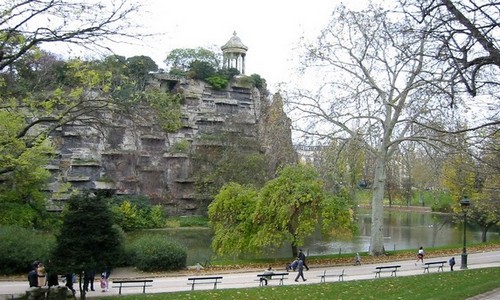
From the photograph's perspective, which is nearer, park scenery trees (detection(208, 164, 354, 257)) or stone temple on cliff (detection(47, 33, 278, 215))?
park scenery trees (detection(208, 164, 354, 257))

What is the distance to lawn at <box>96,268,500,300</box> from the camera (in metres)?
12.4

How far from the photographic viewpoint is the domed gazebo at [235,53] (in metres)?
64.6

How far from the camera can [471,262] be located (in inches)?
964

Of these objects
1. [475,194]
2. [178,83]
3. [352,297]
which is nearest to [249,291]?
[352,297]

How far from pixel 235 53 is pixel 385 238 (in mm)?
33552

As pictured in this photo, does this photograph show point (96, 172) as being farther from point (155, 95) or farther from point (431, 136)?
point (155, 95)

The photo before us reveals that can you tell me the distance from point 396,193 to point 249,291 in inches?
2222

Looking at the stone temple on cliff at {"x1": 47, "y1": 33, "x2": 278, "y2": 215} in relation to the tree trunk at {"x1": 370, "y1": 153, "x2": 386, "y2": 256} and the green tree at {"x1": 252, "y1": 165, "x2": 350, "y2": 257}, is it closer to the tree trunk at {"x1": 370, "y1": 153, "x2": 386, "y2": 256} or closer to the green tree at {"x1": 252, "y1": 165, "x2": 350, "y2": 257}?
the green tree at {"x1": 252, "y1": 165, "x2": 350, "y2": 257}

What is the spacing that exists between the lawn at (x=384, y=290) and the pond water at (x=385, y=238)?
12.3 meters

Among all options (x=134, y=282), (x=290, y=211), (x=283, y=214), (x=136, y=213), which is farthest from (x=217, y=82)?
(x=134, y=282)

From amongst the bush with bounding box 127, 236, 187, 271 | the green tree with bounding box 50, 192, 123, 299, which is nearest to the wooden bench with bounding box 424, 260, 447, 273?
the bush with bounding box 127, 236, 187, 271

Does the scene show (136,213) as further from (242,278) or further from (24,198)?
(242,278)

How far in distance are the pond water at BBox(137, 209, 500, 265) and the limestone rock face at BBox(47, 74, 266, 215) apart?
24.8 ft

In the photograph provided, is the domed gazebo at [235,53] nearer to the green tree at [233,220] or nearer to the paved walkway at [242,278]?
the green tree at [233,220]
